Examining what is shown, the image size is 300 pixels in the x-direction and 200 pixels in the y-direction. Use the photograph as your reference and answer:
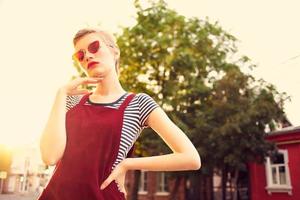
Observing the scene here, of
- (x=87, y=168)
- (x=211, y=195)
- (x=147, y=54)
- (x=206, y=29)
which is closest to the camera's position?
(x=87, y=168)

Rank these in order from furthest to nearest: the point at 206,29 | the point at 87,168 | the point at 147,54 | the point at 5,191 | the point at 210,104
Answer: the point at 206,29, the point at 147,54, the point at 210,104, the point at 5,191, the point at 87,168

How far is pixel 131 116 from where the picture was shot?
4.31 ft

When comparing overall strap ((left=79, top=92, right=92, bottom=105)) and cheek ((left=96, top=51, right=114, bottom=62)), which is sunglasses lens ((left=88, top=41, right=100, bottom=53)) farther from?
overall strap ((left=79, top=92, right=92, bottom=105))

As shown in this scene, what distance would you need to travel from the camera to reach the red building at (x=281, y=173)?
13.2 meters

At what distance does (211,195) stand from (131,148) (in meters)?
16.4

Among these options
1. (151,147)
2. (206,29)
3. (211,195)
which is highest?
(206,29)

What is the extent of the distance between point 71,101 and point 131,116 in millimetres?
296

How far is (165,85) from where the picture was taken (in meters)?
13.9

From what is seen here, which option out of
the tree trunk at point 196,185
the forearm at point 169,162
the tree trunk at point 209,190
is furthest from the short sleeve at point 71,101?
the tree trunk at point 209,190

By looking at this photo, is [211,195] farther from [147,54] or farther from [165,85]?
[147,54]

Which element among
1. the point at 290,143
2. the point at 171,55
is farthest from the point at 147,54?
the point at 290,143

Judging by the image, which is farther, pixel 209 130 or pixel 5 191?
pixel 209 130

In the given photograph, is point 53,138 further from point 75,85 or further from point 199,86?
point 199,86

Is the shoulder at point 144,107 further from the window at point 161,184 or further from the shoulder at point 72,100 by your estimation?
the window at point 161,184
